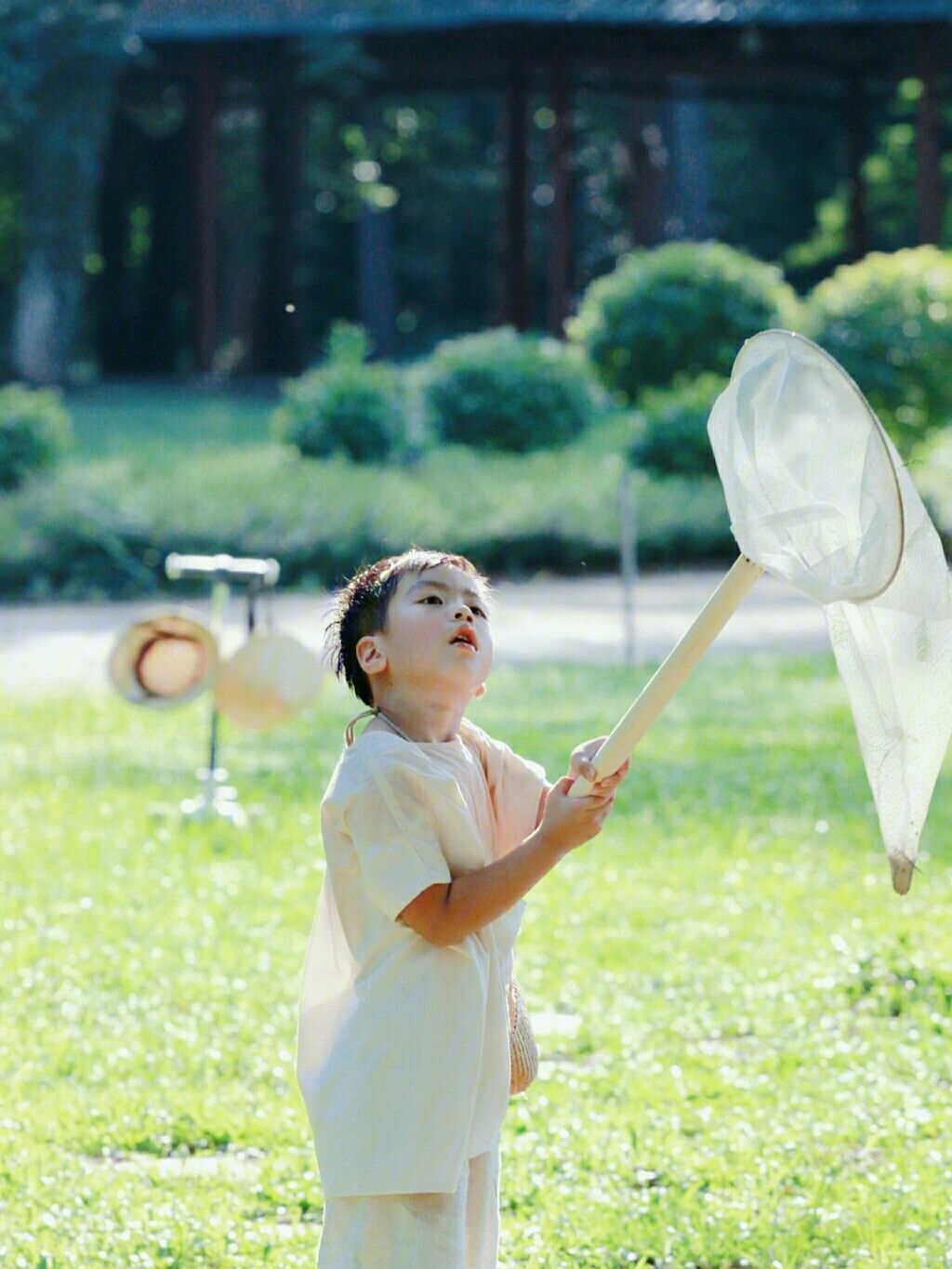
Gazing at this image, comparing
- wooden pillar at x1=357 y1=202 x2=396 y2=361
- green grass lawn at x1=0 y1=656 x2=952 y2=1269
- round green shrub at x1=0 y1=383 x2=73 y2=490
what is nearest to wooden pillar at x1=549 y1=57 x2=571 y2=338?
wooden pillar at x1=357 y1=202 x2=396 y2=361

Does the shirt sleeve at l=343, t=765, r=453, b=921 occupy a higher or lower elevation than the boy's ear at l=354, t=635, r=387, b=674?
lower

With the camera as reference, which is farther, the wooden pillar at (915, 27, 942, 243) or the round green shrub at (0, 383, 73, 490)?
the wooden pillar at (915, 27, 942, 243)

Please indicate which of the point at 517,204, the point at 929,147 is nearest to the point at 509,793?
the point at 929,147

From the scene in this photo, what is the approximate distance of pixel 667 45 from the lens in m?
23.7

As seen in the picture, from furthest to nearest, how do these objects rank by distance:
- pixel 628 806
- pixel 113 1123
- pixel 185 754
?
1. pixel 185 754
2. pixel 628 806
3. pixel 113 1123

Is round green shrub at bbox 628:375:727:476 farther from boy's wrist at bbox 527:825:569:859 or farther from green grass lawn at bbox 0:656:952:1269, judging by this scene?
boy's wrist at bbox 527:825:569:859

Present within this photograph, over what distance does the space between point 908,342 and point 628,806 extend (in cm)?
849

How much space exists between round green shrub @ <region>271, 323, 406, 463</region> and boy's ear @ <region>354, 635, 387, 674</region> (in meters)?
15.3

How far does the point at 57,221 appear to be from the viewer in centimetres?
2436

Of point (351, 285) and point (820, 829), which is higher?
point (351, 285)

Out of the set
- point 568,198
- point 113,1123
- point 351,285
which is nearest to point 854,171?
point 568,198

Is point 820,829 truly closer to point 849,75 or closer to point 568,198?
point 568,198

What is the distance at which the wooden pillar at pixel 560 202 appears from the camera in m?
22.6

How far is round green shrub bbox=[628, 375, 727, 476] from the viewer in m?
A: 16.8
